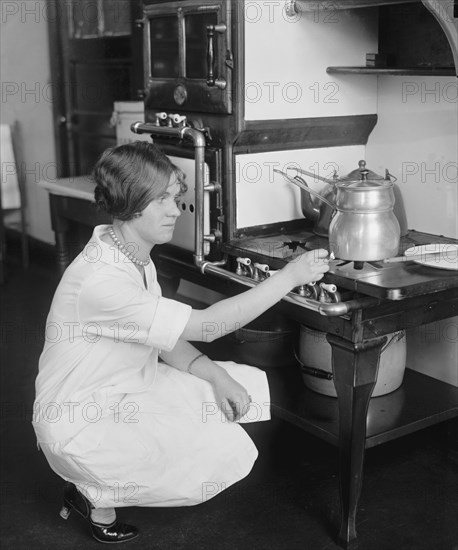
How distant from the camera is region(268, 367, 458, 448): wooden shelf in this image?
7.15 ft

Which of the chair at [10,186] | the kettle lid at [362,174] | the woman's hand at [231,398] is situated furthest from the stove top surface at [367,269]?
the chair at [10,186]

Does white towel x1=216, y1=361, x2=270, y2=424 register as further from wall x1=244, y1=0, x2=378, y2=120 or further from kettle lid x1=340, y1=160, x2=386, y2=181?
wall x1=244, y1=0, x2=378, y2=120

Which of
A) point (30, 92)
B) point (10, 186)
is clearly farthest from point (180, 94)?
point (30, 92)

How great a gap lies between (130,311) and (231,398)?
0.39m

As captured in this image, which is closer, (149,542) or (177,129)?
(149,542)

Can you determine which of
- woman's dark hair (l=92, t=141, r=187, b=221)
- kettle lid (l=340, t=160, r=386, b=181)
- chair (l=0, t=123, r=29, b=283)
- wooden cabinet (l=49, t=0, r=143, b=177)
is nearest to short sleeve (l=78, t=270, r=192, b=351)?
woman's dark hair (l=92, t=141, r=187, b=221)

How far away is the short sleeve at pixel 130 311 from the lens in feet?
6.05

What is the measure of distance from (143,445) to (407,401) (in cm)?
85

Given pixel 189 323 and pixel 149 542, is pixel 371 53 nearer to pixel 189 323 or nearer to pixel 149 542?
pixel 189 323

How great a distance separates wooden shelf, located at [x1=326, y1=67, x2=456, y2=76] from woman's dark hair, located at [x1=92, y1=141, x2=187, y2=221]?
0.70 meters

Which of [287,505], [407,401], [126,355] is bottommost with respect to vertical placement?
[287,505]

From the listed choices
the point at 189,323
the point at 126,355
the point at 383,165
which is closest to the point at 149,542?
the point at 126,355

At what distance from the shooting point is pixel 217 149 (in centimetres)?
239

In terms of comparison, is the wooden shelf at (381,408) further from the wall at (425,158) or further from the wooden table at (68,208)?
the wooden table at (68,208)
